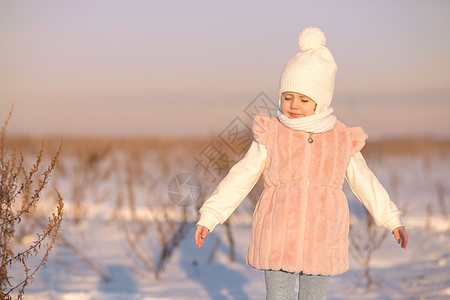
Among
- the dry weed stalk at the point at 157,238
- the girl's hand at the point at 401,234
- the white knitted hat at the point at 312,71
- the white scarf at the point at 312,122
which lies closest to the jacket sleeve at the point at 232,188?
the white scarf at the point at 312,122

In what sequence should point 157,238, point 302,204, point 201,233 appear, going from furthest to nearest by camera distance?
point 157,238 → point 201,233 → point 302,204

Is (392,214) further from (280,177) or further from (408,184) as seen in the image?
(408,184)

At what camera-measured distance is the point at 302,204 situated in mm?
2195

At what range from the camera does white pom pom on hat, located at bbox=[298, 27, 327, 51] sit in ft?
7.91

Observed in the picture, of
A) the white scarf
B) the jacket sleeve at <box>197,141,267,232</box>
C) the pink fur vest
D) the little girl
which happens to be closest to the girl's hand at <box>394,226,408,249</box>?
the little girl

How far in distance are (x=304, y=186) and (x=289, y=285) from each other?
0.45 m

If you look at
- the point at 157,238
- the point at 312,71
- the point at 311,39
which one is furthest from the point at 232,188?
the point at 157,238

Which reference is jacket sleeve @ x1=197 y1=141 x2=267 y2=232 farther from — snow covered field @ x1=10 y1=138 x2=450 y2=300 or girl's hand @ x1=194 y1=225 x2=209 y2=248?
snow covered field @ x1=10 y1=138 x2=450 y2=300

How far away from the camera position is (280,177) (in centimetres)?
225

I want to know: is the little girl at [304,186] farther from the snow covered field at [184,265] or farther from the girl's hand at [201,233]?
the snow covered field at [184,265]

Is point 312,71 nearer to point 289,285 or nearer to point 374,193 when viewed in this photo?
point 374,193

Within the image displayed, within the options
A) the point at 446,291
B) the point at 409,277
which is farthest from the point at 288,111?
the point at 409,277

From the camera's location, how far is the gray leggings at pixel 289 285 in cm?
226

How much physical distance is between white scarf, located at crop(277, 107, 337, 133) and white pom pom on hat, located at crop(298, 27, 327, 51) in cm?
34
